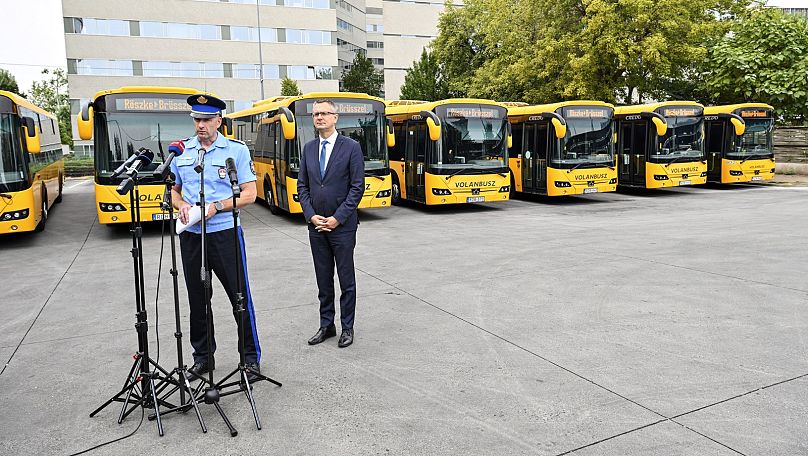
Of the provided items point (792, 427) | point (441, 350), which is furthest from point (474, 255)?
point (792, 427)

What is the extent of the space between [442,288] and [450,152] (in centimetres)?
889

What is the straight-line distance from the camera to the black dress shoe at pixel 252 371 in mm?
4984

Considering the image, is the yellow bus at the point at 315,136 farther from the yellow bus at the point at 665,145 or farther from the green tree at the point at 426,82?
the green tree at the point at 426,82

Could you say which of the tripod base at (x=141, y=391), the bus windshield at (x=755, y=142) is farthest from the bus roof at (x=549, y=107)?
the tripod base at (x=141, y=391)

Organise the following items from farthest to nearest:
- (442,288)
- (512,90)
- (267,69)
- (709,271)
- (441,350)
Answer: (267,69) < (512,90) < (709,271) < (442,288) < (441,350)

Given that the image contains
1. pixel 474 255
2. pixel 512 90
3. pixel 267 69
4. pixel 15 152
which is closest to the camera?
pixel 474 255

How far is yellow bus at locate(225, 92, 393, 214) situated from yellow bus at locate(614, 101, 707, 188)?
9.31 metres

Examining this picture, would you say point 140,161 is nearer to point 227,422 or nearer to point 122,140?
point 227,422

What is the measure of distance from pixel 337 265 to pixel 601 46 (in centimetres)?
2451

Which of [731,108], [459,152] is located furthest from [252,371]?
[731,108]

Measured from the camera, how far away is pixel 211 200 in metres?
4.84

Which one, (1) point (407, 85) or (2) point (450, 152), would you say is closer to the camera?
(2) point (450, 152)

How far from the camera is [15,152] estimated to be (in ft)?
39.5

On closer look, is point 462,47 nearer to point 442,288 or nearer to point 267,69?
point 267,69
